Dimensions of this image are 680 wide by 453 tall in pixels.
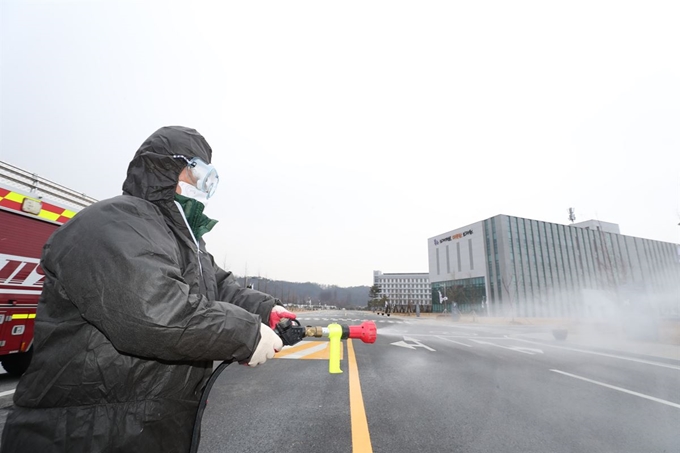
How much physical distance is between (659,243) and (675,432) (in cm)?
9058

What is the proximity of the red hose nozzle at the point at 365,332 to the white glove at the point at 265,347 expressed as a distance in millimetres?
596

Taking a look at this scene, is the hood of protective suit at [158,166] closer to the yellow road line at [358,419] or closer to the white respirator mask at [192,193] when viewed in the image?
the white respirator mask at [192,193]

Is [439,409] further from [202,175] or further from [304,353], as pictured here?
[304,353]

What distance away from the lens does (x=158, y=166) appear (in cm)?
161

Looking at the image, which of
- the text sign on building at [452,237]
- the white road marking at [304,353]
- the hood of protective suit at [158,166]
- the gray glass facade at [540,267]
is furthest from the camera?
the text sign on building at [452,237]

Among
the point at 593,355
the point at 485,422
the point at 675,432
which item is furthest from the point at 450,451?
the point at 593,355

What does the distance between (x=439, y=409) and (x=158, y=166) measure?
4.03 m

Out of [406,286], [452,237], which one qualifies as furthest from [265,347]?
[406,286]

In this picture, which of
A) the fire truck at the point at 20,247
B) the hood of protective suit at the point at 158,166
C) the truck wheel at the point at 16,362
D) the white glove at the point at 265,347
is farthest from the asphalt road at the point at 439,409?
the hood of protective suit at the point at 158,166

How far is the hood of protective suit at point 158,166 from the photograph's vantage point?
5.13 ft

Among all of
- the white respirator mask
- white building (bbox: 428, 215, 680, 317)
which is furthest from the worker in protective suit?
white building (bbox: 428, 215, 680, 317)

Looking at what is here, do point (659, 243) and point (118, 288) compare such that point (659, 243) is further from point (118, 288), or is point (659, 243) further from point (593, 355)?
point (118, 288)

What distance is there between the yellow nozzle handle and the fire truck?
531 centimetres

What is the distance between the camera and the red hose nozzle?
1884 millimetres
